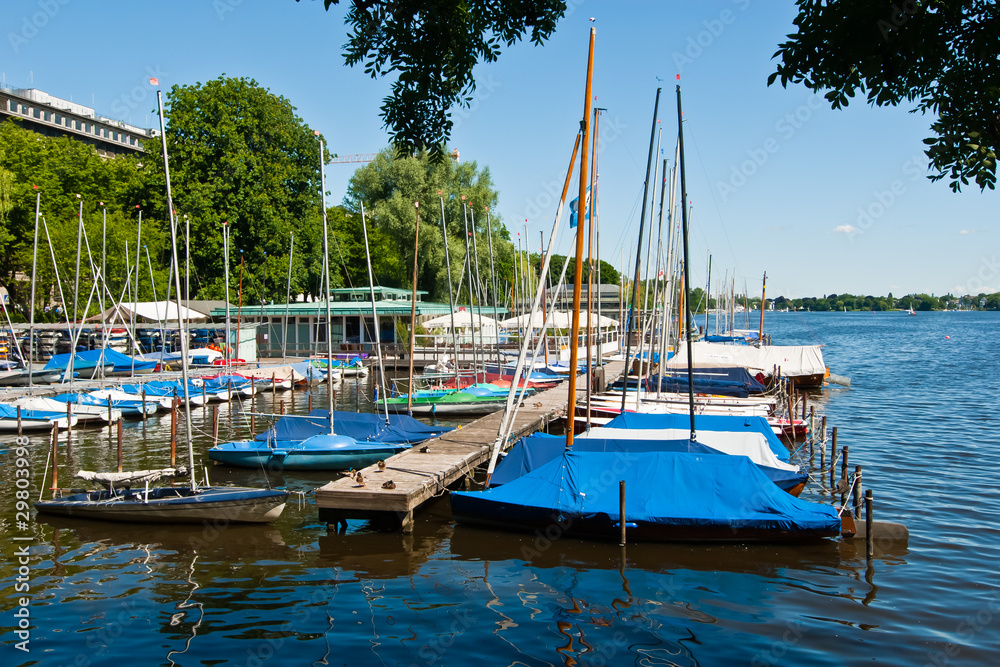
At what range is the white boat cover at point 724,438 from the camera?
1866 centimetres

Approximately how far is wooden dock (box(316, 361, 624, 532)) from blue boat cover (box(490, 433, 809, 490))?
61.6 inches

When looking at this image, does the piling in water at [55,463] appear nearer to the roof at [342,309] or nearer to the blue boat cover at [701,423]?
the blue boat cover at [701,423]

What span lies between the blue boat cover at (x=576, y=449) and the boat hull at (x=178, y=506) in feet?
17.0

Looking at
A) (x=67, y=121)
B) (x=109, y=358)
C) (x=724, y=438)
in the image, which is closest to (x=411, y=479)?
(x=724, y=438)

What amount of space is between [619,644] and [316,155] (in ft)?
194

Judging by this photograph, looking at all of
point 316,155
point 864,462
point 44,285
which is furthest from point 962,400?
point 44,285

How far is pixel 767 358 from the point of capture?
144 ft

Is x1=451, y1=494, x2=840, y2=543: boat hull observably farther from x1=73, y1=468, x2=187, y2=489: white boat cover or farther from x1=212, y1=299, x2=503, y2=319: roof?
x1=212, y1=299, x2=503, y2=319: roof

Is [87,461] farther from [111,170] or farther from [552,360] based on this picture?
[111,170]

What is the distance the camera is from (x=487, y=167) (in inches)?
2682

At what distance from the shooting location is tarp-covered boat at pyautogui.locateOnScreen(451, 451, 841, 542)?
14.9m

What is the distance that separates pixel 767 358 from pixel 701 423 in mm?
24659

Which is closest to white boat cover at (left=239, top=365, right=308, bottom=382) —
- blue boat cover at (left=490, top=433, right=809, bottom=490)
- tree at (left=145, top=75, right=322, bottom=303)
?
tree at (left=145, top=75, right=322, bottom=303)

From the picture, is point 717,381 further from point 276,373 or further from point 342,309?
point 342,309
